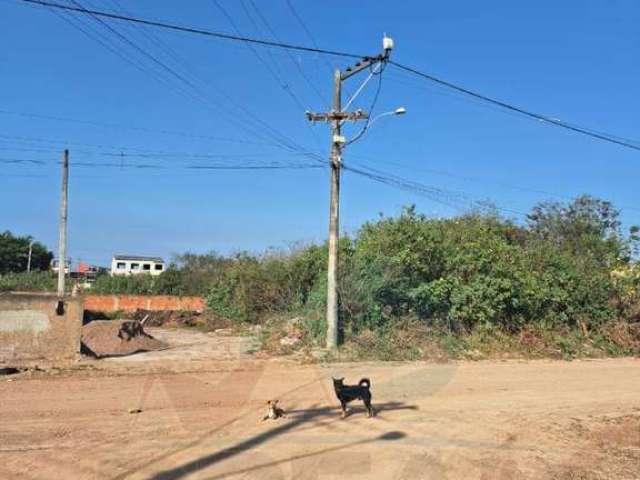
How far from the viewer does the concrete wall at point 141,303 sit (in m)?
39.3

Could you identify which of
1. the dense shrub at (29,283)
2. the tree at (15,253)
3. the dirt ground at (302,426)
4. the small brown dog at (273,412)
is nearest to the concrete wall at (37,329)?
the dirt ground at (302,426)

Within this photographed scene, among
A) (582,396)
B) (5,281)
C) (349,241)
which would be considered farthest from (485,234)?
(5,281)

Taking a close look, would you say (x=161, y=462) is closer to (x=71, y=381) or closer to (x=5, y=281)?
(x=71, y=381)

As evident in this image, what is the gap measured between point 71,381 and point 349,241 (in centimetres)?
1318

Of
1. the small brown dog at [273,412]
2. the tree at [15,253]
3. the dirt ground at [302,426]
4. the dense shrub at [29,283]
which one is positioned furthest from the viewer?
the tree at [15,253]

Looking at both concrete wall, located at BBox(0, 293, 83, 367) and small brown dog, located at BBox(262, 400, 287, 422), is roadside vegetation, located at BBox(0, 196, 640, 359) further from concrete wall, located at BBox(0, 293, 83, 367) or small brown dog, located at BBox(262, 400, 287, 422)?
small brown dog, located at BBox(262, 400, 287, 422)

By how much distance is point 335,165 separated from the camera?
62.6 feet

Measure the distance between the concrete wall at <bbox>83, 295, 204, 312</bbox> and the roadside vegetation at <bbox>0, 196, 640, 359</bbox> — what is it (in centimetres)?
1590

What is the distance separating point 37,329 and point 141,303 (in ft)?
86.8

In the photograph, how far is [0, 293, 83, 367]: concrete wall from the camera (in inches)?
554

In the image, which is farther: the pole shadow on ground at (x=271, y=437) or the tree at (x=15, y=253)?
the tree at (x=15, y=253)

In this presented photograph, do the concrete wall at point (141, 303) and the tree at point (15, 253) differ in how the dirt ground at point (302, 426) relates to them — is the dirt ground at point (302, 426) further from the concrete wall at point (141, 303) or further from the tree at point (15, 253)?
the tree at point (15, 253)

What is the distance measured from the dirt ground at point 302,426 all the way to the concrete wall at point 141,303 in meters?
25.9

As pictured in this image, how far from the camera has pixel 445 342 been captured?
1902 centimetres
